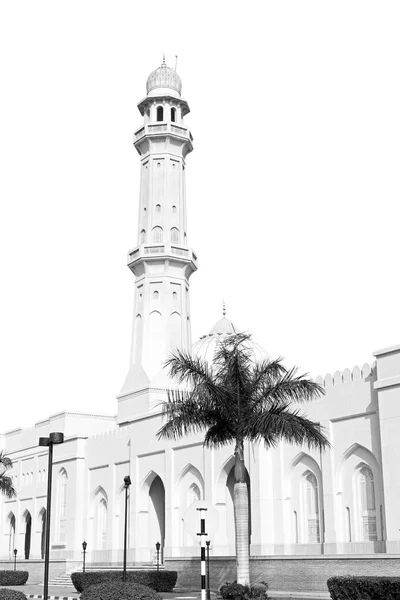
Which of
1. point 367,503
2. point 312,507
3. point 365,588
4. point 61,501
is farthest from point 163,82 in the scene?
point 365,588

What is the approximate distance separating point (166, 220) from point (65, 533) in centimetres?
1794

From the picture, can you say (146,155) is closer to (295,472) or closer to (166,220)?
(166,220)

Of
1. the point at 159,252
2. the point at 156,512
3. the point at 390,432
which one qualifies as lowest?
the point at 156,512

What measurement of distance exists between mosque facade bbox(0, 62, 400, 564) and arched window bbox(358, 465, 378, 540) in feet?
0.14

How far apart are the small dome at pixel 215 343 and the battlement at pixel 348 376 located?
1432 centimetres

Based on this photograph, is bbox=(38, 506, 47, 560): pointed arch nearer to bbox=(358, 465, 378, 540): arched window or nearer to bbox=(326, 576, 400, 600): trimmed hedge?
bbox=(358, 465, 378, 540): arched window

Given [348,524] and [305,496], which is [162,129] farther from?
[348,524]

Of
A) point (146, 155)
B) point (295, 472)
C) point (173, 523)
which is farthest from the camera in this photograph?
point (146, 155)

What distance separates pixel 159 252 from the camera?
145ft

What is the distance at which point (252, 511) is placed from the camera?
3055cm

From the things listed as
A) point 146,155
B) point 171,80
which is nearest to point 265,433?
point 146,155

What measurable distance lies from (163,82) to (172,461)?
23.4 m

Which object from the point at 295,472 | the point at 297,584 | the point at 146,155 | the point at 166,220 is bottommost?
the point at 297,584

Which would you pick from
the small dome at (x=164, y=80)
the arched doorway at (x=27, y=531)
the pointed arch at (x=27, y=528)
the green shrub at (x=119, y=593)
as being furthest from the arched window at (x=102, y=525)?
the green shrub at (x=119, y=593)
